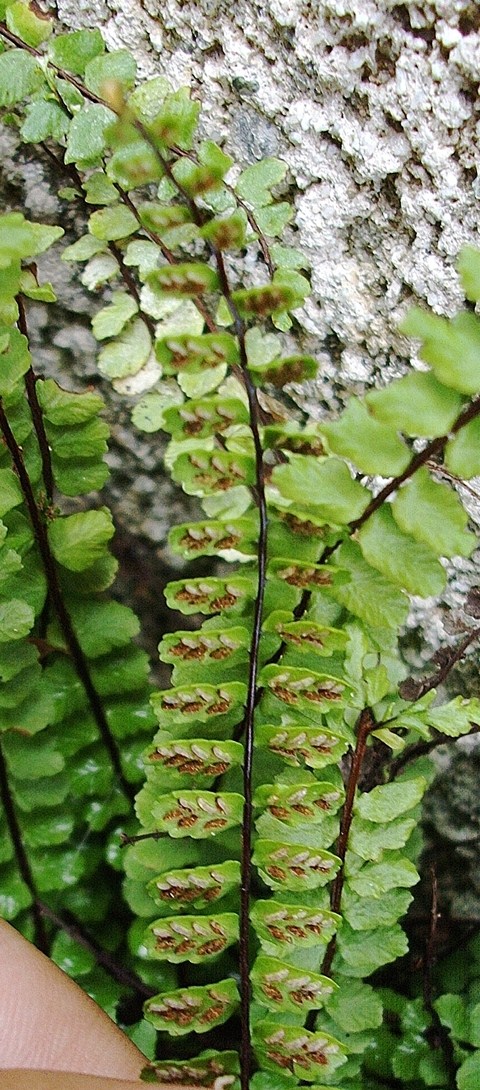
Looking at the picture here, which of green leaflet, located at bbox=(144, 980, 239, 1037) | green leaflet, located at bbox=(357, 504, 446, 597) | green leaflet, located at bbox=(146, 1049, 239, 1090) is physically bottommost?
green leaflet, located at bbox=(146, 1049, 239, 1090)

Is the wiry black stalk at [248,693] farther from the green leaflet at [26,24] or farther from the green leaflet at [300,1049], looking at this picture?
the green leaflet at [26,24]

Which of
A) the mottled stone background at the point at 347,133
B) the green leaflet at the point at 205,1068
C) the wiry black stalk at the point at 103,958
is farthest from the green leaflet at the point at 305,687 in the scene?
the wiry black stalk at the point at 103,958

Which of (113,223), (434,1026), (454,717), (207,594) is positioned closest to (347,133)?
(113,223)

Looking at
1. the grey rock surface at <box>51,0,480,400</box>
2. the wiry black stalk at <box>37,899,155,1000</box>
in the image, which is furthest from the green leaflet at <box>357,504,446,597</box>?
the wiry black stalk at <box>37,899,155,1000</box>

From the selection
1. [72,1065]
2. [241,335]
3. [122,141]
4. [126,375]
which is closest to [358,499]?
[241,335]

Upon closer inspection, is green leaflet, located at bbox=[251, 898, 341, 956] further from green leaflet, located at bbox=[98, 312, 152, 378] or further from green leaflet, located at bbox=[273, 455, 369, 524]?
green leaflet, located at bbox=[98, 312, 152, 378]

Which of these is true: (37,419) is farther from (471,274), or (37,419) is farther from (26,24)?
(471,274)

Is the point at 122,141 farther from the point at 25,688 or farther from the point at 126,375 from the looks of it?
the point at 25,688
